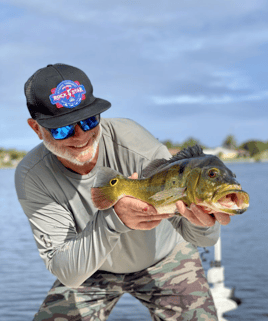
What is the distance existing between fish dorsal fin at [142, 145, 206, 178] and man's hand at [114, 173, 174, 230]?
7.2 inches

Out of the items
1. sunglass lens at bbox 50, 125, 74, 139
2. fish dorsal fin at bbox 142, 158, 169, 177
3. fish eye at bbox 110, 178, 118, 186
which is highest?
sunglass lens at bbox 50, 125, 74, 139

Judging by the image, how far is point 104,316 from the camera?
458cm

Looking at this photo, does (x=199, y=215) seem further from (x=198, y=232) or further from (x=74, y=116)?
(x=74, y=116)

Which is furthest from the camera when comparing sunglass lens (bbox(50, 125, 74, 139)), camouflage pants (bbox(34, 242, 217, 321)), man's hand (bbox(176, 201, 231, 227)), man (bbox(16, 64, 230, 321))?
camouflage pants (bbox(34, 242, 217, 321))

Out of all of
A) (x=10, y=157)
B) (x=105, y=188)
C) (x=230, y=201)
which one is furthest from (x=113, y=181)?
(x=10, y=157)

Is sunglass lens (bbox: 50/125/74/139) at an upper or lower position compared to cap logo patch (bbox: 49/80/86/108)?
lower

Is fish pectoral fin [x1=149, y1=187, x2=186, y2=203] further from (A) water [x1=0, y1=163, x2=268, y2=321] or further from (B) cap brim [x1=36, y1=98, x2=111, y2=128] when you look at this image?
(A) water [x1=0, y1=163, x2=268, y2=321]

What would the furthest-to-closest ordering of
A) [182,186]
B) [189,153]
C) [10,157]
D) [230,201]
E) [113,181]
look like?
[10,157] < [113,181] < [189,153] < [182,186] < [230,201]

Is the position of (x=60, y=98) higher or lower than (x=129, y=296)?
higher

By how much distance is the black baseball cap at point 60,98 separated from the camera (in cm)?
369

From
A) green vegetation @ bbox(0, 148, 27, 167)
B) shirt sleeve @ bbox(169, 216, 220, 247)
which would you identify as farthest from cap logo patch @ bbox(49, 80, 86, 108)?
green vegetation @ bbox(0, 148, 27, 167)

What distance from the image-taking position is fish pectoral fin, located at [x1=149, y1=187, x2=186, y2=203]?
2.82m

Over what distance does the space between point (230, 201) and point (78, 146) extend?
1605 mm

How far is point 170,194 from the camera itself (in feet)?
9.41
